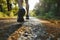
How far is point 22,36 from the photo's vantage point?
3.67 ft

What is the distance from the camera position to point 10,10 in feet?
7.92

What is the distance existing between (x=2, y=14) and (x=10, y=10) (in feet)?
0.57

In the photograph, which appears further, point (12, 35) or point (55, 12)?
point (55, 12)

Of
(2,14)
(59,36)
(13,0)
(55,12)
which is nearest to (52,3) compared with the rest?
(55,12)

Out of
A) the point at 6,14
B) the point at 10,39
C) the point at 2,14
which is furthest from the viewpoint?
the point at 6,14

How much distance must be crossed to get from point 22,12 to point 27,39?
0.76m

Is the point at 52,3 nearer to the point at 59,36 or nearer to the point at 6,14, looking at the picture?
the point at 6,14

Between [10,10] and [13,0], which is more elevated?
[13,0]

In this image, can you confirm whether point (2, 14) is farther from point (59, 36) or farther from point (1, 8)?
point (59, 36)

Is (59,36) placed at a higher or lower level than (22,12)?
lower

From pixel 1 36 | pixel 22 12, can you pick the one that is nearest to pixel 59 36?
pixel 1 36

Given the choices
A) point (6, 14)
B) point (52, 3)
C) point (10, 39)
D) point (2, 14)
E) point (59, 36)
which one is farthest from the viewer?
point (52, 3)

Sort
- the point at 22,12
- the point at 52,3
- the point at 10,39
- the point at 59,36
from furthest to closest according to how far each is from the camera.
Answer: the point at 52,3, the point at 22,12, the point at 59,36, the point at 10,39

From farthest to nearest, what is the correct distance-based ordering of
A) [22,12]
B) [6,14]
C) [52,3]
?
[52,3] < [6,14] < [22,12]
